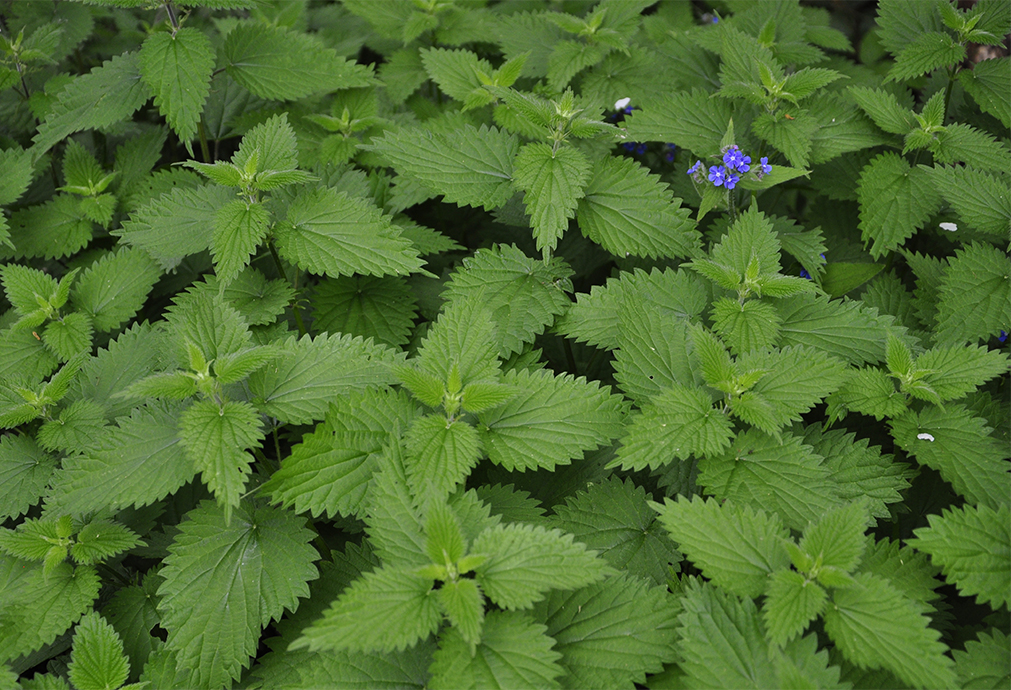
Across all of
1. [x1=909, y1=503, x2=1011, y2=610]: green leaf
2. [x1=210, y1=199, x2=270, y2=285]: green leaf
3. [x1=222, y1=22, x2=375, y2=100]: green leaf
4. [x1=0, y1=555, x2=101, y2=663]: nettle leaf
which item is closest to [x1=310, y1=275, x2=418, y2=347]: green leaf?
[x1=210, y1=199, x2=270, y2=285]: green leaf

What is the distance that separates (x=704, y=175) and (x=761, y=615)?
2081 millimetres

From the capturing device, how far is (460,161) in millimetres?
3348

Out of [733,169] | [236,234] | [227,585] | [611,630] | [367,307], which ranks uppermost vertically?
[733,169]

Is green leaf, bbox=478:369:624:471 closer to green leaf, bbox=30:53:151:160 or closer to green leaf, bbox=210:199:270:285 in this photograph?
green leaf, bbox=210:199:270:285

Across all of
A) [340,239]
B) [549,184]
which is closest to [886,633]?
[549,184]

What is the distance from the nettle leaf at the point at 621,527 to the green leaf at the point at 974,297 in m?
1.54

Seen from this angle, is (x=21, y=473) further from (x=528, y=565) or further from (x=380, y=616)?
(x=528, y=565)

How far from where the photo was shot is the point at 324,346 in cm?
281

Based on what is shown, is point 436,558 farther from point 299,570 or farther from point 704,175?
point 704,175

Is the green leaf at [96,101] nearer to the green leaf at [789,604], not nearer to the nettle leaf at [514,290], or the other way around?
the nettle leaf at [514,290]

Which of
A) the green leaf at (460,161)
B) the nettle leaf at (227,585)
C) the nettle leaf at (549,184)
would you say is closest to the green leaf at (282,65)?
the green leaf at (460,161)

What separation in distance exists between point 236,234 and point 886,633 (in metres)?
2.78

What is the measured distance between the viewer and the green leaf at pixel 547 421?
257 centimetres

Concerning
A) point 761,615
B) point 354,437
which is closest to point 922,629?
point 761,615
